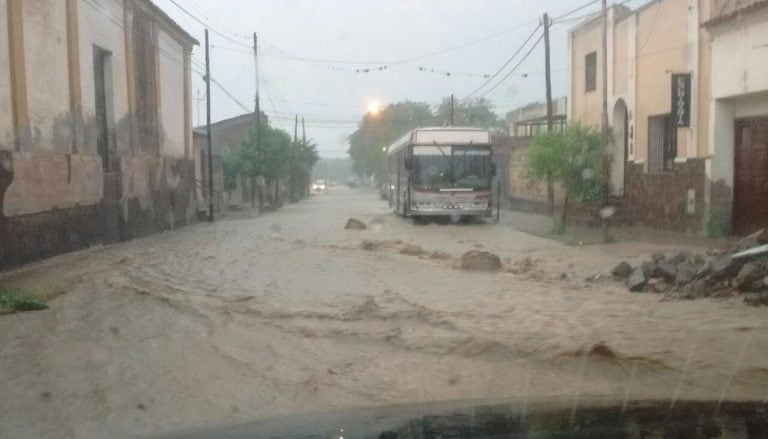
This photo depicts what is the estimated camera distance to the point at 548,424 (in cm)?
462

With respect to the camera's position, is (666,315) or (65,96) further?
(65,96)

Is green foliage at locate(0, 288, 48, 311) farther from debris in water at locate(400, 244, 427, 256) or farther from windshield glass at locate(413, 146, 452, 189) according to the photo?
windshield glass at locate(413, 146, 452, 189)

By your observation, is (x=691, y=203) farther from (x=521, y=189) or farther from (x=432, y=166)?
(x=521, y=189)

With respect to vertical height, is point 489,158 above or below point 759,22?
below

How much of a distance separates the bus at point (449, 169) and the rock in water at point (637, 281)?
49.3ft

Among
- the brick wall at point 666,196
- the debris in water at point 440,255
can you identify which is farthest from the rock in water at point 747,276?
the brick wall at point 666,196

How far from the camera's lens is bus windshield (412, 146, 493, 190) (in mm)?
27000

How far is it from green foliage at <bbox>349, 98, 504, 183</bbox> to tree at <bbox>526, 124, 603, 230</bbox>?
163 feet

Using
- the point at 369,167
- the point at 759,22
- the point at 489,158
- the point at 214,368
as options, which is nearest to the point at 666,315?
the point at 214,368

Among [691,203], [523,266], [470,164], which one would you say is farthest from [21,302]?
[470,164]

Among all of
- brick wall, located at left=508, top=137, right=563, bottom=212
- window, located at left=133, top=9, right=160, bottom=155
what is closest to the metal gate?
brick wall, located at left=508, top=137, right=563, bottom=212

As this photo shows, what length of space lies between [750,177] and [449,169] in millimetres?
10267

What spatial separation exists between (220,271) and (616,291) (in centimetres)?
729

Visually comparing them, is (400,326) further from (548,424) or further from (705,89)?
(705,89)
